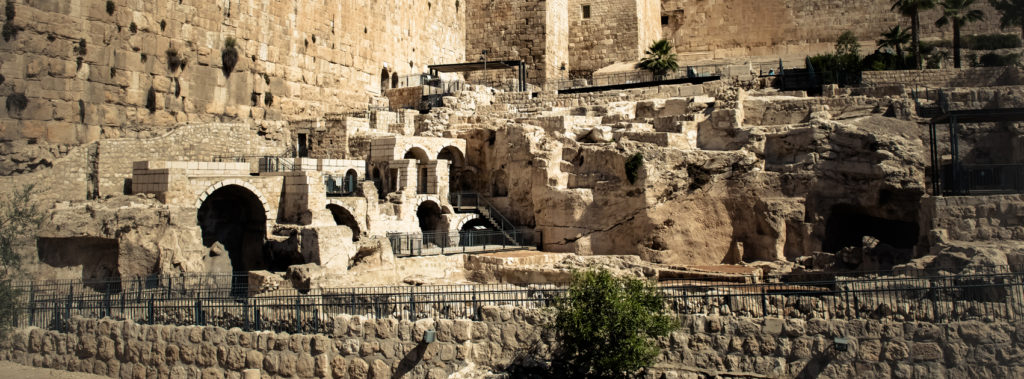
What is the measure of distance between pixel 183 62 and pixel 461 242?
987 cm

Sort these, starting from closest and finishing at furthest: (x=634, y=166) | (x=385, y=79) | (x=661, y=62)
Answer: (x=634, y=166) < (x=661, y=62) < (x=385, y=79)

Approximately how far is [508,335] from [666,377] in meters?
2.44

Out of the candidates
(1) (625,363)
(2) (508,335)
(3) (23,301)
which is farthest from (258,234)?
(1) (625,363)

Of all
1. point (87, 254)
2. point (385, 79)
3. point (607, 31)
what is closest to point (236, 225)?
point (87, 254)

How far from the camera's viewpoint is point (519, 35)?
36.8 m

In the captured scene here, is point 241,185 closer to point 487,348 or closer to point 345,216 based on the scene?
point 345,216

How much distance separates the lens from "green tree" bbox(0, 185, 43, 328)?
1675 centimetres

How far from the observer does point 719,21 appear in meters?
39.0

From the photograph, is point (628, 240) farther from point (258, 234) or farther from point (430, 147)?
point (258, 234)

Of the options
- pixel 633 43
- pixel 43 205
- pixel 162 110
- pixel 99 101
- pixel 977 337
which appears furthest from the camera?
pixel 633 43

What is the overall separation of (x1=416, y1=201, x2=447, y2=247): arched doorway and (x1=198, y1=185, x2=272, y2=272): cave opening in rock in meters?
4.58

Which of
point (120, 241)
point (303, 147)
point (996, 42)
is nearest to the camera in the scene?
point (120, 241)

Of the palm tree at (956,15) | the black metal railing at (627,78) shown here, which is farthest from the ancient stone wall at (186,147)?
the palm tree at (956,15)

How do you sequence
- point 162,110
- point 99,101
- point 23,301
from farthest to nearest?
point 162,110, point 99,101, point 23,301
